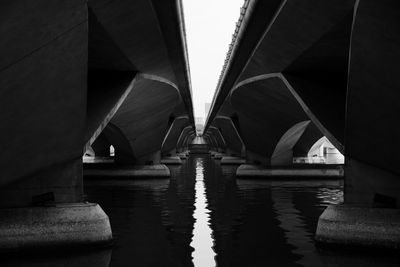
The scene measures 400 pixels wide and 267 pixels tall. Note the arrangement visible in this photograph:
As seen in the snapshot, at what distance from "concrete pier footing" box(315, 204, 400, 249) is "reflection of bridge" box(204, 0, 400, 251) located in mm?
23

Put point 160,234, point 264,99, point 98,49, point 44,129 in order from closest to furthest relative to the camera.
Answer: point 44,129
point 160,234
point 98,49
point 264,99

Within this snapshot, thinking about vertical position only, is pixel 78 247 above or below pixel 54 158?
below

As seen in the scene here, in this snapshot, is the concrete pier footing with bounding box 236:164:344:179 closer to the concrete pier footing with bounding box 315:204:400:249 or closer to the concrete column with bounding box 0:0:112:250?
the concrete pier footing with bounding box 315:204:400:249

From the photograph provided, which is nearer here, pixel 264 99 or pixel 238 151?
pixel 264 99

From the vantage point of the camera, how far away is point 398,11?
386 inches

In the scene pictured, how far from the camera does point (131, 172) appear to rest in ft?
133

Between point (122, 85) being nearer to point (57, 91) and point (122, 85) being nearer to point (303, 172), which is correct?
point (57, 91)

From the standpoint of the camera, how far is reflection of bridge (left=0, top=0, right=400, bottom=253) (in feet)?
35.1

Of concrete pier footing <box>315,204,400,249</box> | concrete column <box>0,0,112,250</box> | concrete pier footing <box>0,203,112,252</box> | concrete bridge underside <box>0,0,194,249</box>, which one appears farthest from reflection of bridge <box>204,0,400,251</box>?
concrete column <box>0,0,112,250</box>

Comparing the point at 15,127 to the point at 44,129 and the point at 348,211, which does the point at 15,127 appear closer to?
the point at 44,129

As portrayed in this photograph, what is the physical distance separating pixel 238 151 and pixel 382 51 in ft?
227

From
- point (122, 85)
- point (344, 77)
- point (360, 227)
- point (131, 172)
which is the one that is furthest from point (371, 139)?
point (131, 172)

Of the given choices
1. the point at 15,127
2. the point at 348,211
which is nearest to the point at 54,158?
the point at 15,127

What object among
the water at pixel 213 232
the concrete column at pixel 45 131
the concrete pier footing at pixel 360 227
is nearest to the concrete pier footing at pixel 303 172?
the water at pixel 213 232
